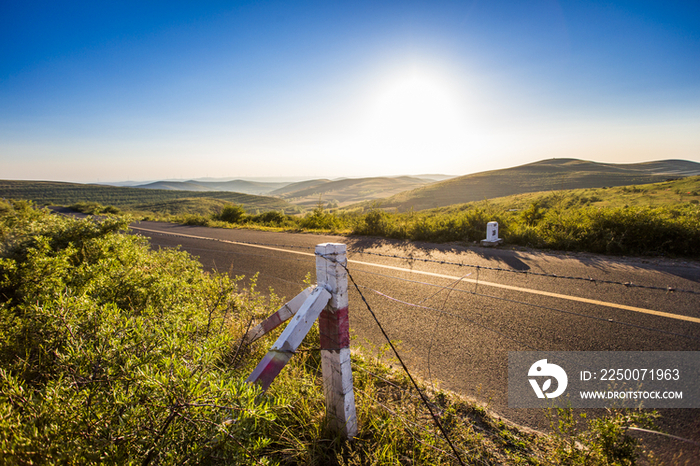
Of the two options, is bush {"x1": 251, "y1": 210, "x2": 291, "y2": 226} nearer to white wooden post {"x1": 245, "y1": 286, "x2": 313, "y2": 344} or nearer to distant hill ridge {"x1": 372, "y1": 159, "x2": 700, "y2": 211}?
white wooden post {"x1": 245, "y1": 286, "x2": 313, "y2": 344}

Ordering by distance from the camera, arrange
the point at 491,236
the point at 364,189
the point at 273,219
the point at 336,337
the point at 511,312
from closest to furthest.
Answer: the point at 336,337
the point at 511,312
the point at 491,236
the point at 273,219
the point at 364,189

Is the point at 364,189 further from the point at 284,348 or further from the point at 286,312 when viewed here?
the point at 284,348

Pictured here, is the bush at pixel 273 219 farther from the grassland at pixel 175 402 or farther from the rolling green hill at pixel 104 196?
the rolling green hill at pixel 104 196

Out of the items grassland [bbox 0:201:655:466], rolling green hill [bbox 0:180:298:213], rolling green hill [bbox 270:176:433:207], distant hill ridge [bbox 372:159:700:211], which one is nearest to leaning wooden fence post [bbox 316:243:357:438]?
grassland [bbox 0:201:655:466]

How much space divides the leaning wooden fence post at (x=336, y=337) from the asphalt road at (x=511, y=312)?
48.3 inches

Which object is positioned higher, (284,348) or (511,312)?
(284,348)

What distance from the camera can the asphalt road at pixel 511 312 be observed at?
287 centimetres

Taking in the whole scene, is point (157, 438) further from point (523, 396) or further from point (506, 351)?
point (506, 351)

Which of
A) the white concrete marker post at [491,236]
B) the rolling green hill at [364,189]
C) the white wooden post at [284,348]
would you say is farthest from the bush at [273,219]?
the rolling green hill at [364,189]

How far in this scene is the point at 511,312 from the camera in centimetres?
393

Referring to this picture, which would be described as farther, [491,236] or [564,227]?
[491,236]

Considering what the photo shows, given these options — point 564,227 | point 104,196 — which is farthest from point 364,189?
point 564,227

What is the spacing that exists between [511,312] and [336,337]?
10.3 feet

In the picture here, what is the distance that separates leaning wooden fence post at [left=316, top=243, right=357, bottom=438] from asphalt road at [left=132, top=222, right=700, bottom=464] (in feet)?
4.03
